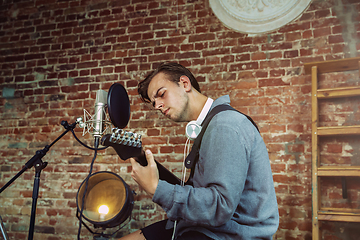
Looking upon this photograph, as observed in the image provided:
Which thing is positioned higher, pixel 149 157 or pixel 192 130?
pixel 192 130

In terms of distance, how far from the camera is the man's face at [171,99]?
1593 millimetres

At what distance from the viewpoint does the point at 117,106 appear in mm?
1712

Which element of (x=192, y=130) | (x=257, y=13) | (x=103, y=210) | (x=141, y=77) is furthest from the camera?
(x=141, y=77)

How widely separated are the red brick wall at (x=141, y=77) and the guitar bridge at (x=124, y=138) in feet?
4.24

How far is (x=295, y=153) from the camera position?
228cm

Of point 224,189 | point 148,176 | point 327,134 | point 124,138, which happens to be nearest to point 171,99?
point 124,138

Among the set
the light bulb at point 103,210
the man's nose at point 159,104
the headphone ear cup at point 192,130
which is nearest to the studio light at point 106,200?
the light bulb at point 103,210

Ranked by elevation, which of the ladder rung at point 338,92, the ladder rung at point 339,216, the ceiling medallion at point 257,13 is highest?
the ceiling medallion at point 257,13

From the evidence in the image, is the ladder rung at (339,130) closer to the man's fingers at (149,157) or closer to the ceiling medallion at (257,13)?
the ceiling medallion at (257,13)

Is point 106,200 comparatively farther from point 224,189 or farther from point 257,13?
point 257,13

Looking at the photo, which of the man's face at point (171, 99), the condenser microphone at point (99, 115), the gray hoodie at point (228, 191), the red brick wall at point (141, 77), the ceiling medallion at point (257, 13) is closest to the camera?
the gray hoodie at point (228, 191)

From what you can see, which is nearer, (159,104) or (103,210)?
(159,104)

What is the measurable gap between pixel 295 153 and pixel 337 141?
12.4 inches

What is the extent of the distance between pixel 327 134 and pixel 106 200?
171cm
